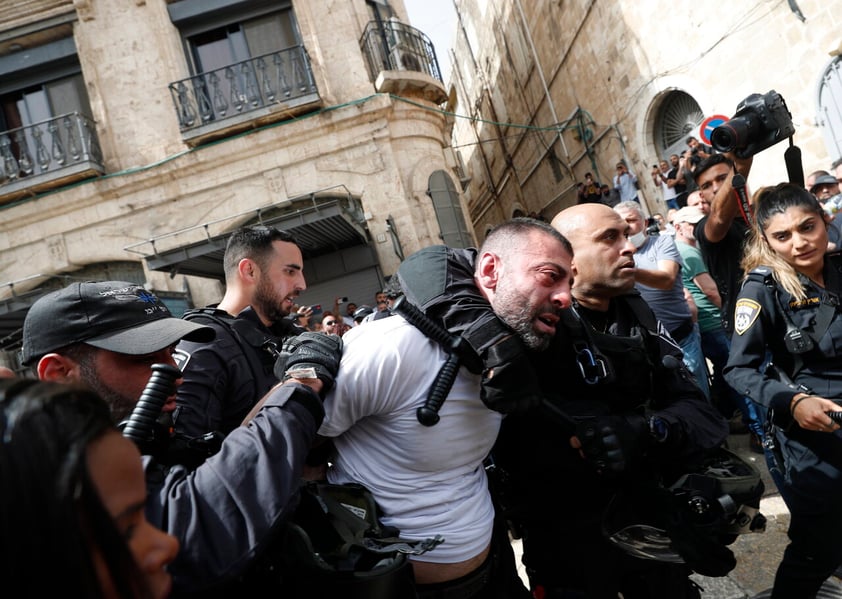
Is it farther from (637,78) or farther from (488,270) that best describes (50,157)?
(637,78)

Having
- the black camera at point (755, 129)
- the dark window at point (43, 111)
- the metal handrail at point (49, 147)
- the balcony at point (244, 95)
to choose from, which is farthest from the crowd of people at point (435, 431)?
the dark window at point (43, 111)

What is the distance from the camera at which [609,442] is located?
153cm

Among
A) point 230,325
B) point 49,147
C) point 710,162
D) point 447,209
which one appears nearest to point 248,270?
point 230,325

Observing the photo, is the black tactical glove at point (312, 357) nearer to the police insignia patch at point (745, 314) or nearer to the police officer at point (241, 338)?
the police officer at point (241, 338)

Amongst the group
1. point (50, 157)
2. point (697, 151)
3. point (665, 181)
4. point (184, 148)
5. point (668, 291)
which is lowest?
point (668, 291)

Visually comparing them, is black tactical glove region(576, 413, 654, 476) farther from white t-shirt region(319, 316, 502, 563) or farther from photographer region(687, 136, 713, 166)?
Answer: photographer region(687, 136, 713, 166)

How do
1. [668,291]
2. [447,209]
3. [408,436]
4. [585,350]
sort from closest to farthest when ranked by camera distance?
[408,436], [585,350], [668,291], [447,209]

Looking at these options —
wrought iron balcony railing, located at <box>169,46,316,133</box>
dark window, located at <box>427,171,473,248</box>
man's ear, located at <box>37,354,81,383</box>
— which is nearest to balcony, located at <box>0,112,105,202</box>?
wrought iron balcony railing, located at <box>169,46,316,133</box>

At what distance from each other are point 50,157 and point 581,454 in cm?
1123

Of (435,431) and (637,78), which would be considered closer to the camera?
(435,431)

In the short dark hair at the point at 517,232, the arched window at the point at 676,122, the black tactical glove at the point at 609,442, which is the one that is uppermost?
the arched window at the point at 676,122

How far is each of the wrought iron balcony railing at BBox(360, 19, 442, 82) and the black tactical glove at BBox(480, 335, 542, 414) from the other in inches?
370

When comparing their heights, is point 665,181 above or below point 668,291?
above

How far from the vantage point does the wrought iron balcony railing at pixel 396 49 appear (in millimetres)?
9609
